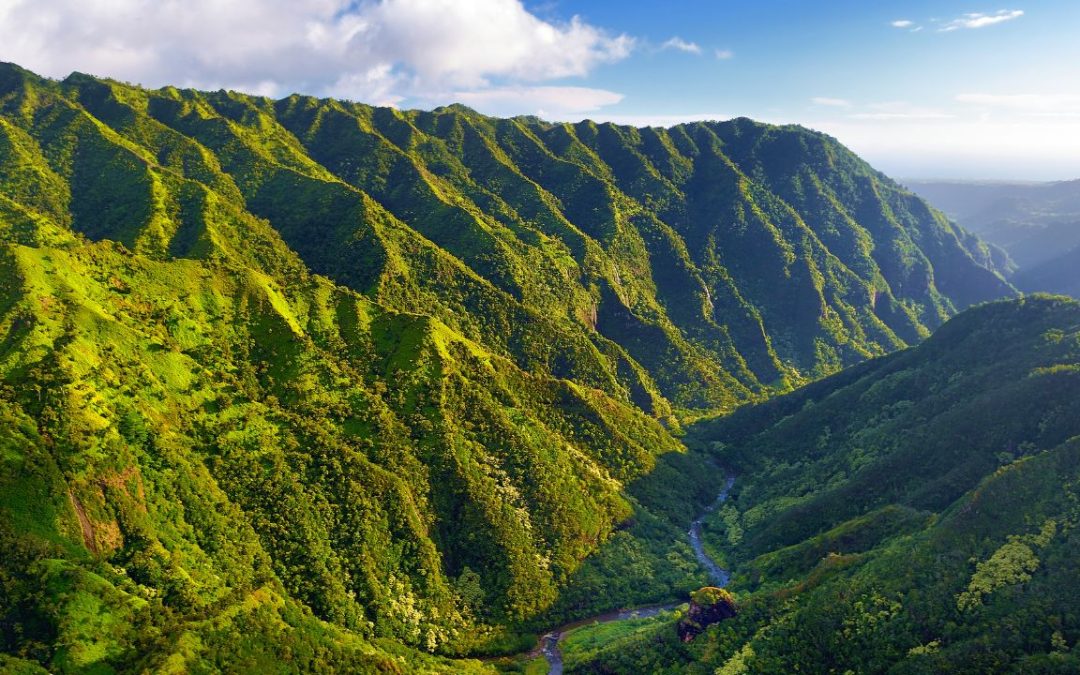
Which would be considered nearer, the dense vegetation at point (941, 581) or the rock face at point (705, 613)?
the dense vegetation at point (941, 581)

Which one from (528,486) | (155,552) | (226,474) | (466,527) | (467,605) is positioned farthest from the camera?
(528,486)

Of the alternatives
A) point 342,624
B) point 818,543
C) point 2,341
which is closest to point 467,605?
point 342,624

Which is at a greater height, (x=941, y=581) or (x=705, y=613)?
(x=941, y=581)

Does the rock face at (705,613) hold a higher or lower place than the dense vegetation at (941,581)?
lower

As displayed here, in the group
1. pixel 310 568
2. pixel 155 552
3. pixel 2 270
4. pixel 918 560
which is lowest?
pixel 918 560

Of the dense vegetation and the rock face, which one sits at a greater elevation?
the dense vegetation

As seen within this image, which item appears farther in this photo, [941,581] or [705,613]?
[705,613]

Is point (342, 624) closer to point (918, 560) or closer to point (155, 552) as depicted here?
point (155, 552)

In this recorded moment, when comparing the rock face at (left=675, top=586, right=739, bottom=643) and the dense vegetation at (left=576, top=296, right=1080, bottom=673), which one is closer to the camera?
the dense vegetation at (left=576, top=296, right=1080, bottom=673)
